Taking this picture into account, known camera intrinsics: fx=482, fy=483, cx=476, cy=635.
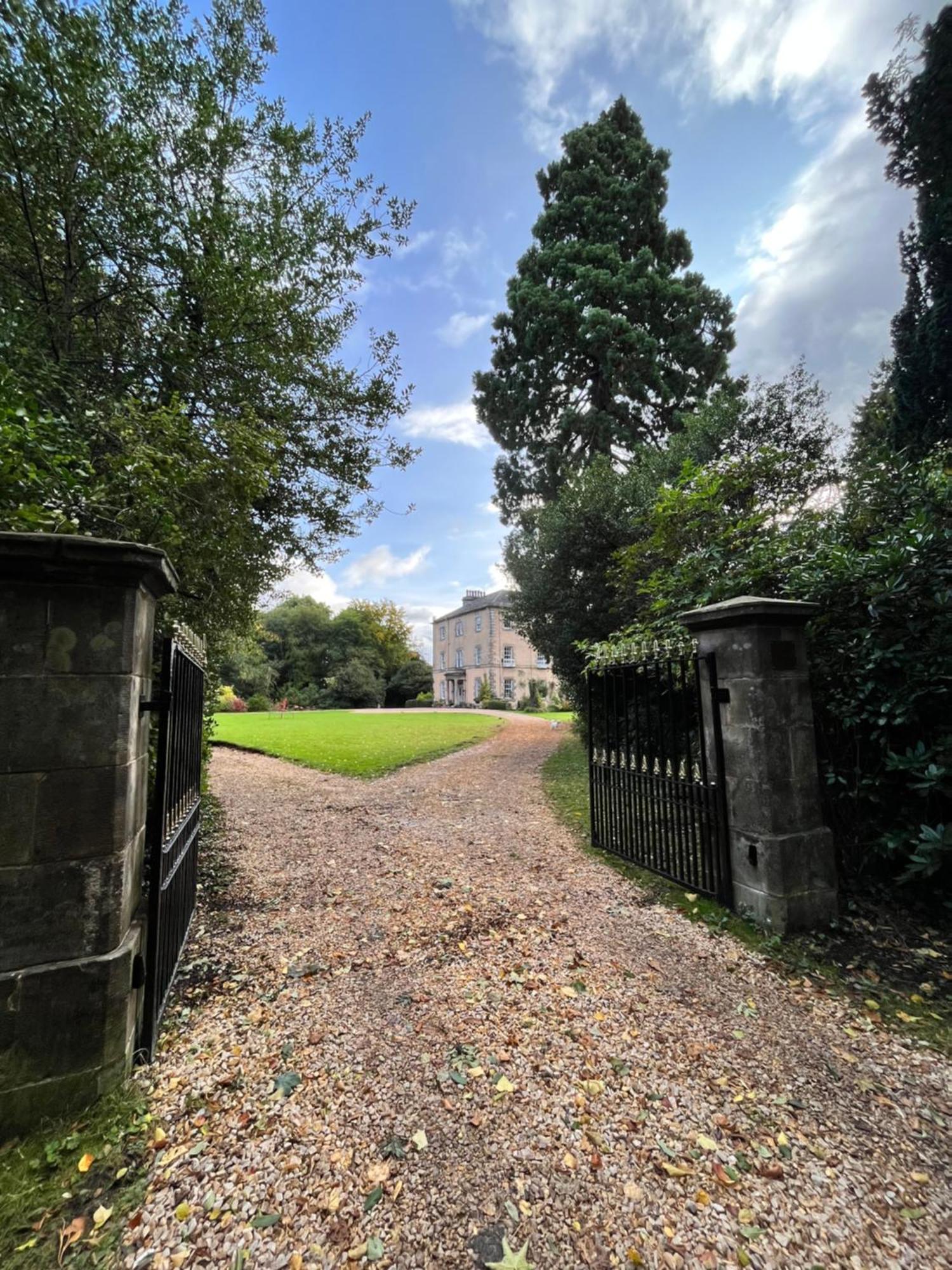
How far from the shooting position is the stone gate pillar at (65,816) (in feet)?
5.94

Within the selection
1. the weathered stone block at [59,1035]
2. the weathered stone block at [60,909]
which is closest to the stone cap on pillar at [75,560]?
the weathered stone block at [60,909]

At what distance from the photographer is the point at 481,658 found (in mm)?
39188

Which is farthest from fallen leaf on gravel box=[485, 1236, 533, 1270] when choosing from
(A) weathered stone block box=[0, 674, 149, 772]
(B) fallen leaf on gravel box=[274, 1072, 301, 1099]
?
(A) weathered stone block box=[0, 674, 149, 772]

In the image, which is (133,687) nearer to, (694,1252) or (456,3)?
(694,1252)

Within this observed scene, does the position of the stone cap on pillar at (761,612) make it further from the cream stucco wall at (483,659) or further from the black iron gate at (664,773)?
the cream stucco wall at (483,659)


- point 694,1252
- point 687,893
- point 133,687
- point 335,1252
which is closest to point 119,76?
point 133,687

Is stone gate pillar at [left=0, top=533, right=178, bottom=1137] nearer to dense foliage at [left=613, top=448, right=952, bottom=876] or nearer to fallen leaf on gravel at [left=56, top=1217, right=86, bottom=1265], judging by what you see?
fallen leaf on gravel at [left=56, top=1217, right=86, bottom=1265]

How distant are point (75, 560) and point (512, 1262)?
2.72 metres

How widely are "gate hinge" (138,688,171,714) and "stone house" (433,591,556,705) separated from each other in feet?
104

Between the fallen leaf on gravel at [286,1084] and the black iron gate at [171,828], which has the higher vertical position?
the black iron gate at [171,828]

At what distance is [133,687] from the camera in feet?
6.70

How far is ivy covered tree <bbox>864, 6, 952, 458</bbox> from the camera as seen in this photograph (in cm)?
959

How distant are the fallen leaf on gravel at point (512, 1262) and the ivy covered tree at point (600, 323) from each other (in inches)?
566

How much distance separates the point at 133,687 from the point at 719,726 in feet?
12.0
